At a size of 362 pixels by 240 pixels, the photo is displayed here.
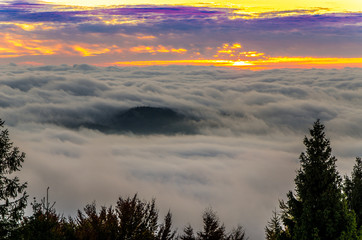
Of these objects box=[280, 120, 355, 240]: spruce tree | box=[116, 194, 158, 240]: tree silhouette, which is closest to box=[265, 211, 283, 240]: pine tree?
box=[280, 120, 355, 240]: spruce tree

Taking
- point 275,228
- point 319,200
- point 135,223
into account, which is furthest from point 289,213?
point 135,223

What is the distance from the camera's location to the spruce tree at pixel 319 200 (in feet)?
81.3

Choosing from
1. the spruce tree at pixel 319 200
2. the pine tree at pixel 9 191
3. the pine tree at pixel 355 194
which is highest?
the pine tree at pixel 355 194

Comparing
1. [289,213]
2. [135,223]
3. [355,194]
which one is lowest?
[135,223]

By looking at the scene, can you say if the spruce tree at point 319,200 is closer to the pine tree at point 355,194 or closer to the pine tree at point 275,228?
the pine tree at point 275,228

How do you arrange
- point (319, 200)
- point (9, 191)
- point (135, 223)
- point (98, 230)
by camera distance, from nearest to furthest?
point (9, 191) < point (319, 200) < point (98, 230) < point (135, 223)

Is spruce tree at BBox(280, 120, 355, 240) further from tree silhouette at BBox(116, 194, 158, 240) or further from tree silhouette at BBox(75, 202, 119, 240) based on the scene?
tree silhouette at BBox(75, 202, 119, 240)

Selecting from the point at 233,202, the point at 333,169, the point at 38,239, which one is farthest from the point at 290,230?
the point at 233,202

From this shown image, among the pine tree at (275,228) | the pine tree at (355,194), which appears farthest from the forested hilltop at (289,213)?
the pine tree at (355,194)

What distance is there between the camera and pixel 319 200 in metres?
24.9

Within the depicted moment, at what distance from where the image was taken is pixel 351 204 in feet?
119

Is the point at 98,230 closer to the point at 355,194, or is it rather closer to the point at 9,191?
the point at 9,191

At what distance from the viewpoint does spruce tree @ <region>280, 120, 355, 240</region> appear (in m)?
24.8

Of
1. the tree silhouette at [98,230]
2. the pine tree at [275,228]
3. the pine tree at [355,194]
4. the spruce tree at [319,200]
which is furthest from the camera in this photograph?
the pine tree at [355,194]
